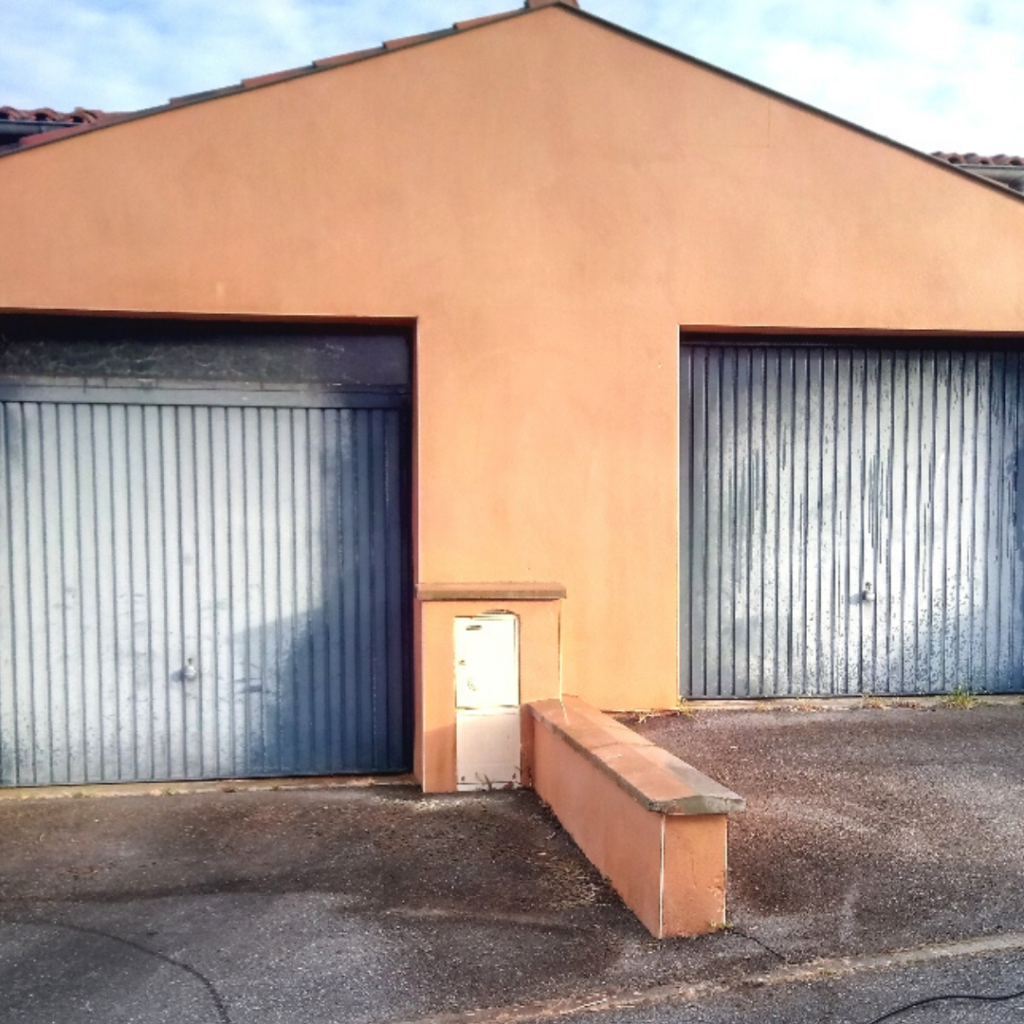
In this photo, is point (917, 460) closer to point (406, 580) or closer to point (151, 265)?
point (406, 580)

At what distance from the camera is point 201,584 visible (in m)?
6.26

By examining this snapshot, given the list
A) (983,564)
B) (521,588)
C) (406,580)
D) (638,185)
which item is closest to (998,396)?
(983,564)

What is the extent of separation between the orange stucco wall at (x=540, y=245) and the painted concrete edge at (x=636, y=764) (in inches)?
32.8

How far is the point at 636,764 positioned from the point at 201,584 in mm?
3297

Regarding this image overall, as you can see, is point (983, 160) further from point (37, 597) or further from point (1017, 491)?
point (37, 597)

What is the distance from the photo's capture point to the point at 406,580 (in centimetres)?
640

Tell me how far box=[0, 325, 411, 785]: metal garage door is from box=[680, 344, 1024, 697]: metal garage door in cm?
214

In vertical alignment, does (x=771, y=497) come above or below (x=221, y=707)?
above

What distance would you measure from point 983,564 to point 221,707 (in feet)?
17.5

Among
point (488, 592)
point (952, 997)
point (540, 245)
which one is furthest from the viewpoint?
point (540, 245)

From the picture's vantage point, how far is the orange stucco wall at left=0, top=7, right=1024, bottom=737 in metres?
5.82

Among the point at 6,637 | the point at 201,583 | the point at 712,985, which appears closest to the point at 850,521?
the point at 712,985

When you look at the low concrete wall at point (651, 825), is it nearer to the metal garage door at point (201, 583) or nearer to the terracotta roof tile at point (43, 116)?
the metal garage door at point (201, 583)

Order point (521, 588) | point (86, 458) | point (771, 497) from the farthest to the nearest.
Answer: point (771, 497) → point (86, 458) → point (521, 588)
